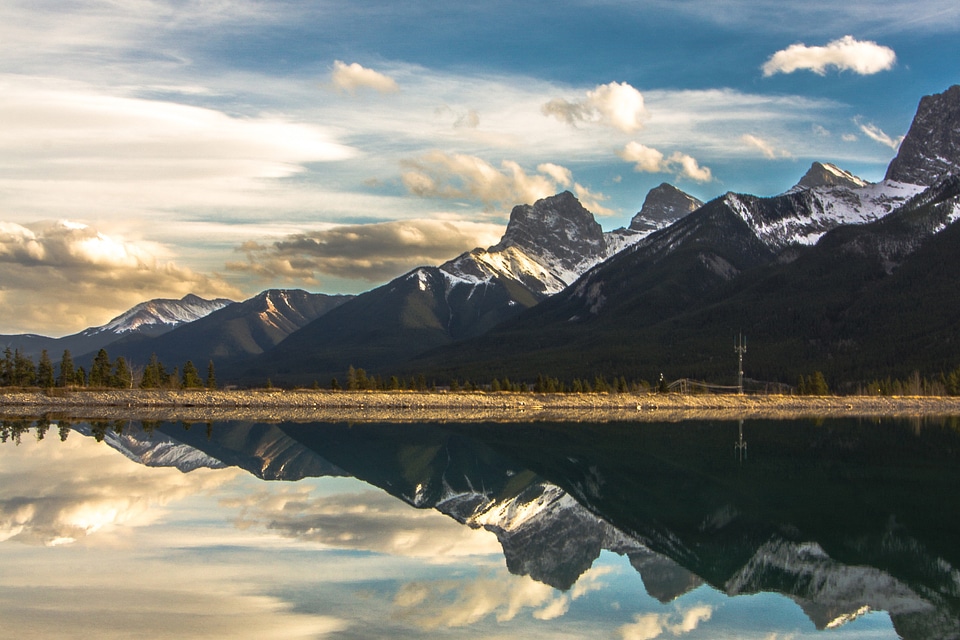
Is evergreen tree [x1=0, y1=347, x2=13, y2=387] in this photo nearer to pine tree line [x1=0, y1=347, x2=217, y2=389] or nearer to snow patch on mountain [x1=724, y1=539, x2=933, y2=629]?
pine tree line [x1=0, y1=347, x2=217, y2=389]

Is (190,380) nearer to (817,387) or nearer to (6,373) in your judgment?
(6,373)

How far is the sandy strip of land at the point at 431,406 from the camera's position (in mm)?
88750

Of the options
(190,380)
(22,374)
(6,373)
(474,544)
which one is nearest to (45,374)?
(22,374)

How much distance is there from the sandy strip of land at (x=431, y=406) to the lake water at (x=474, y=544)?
37202mm

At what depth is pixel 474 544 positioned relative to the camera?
27.0 m

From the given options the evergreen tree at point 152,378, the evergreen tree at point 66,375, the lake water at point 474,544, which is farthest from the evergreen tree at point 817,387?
the evergreen tree at point 66,375

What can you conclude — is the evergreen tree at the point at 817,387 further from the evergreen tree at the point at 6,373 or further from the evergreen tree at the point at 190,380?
the evergreen tree at the point at 6,373

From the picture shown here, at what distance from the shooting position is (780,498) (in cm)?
3562

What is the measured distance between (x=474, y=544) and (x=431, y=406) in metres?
80.2

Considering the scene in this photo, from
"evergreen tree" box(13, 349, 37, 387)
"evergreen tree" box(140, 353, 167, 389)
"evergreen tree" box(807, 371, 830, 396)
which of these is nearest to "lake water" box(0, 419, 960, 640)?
"evergreen tree" box(140, 353, 167, 389)

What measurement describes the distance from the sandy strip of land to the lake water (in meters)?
37.2

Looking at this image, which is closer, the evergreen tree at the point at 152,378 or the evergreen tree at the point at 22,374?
the evergreen tree at the point at 22,374

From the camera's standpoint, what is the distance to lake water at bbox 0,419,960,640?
1870 centimetres

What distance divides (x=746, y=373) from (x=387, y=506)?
15959 centimetres
